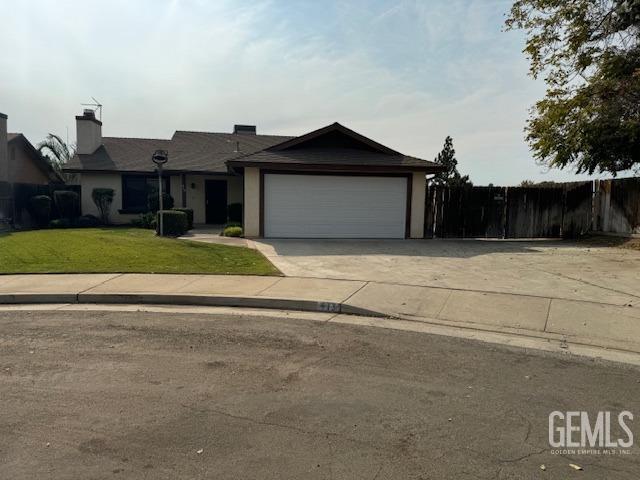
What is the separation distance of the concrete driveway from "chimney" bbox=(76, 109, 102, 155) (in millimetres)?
13643

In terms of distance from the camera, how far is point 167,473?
10.4 ft

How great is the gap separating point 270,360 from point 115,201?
20.7 m

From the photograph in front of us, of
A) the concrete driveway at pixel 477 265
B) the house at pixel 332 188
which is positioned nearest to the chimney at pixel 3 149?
the house at pixel 332 188

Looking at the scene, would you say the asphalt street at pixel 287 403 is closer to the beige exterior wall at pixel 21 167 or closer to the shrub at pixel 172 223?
the shrub at pixel 172 223

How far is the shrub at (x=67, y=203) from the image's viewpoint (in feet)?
71.8

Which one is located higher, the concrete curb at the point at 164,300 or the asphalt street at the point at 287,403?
the concrete curb at the point at 164,300

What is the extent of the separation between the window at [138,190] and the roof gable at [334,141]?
28.4 ft

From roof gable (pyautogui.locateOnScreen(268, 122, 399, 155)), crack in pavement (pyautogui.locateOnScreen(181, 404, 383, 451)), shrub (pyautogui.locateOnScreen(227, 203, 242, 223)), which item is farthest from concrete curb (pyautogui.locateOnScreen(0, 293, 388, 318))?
shrub (pyautogui.locateOnScreen(227, 203, 242, 223))

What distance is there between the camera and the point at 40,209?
71.3 ft

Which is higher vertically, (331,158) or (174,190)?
(331,158)

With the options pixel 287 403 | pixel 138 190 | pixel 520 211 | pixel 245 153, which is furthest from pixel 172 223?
pixel 287 403

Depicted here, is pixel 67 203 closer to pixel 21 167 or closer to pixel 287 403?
pixel 21 167

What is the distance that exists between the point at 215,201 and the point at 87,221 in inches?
233

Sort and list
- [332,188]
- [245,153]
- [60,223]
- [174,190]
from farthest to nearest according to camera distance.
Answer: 1. [245,153]
2. [174,190]
3. [60,223]
4. [332,188]
